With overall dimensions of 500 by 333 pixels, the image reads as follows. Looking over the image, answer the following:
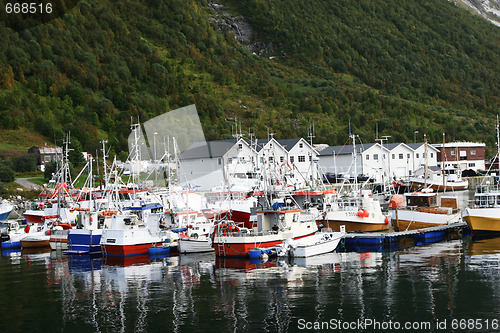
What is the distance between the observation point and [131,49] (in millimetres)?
166625

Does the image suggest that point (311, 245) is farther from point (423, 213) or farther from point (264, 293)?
point (423, 213)

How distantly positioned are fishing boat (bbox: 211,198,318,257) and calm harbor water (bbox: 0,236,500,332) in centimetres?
106

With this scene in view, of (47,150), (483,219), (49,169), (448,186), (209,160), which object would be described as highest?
(47,150)

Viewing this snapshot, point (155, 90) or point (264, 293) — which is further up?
point (155, 90)

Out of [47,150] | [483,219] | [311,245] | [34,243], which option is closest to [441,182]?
[483,219]

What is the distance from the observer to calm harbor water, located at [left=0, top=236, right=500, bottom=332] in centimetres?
2720

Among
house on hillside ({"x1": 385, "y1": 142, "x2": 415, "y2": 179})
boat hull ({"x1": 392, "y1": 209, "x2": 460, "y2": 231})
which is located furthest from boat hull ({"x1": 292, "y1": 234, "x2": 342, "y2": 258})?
house on hillside ({"x1": 385, "y1": 142, "x2": 415, "y2": 179})

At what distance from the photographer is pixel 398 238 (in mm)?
48969

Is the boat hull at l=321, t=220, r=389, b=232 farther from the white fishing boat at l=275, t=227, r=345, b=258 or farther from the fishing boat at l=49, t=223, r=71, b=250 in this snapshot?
the fishing boat at l=49, t=223, r=71, b=250

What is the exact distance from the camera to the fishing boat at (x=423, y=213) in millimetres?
52094

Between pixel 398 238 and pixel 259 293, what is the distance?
19445mm

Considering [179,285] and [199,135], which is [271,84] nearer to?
[199,135]

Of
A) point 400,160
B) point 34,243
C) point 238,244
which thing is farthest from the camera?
point 400,160

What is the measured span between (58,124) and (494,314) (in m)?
100
